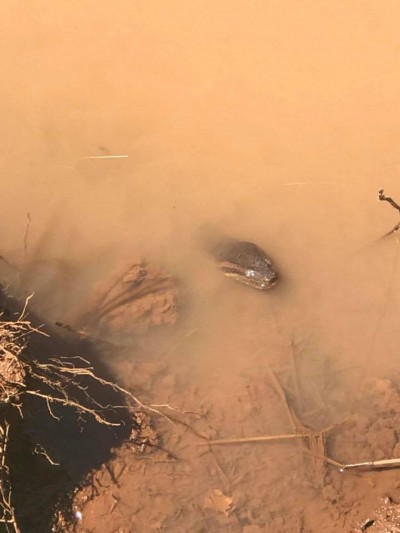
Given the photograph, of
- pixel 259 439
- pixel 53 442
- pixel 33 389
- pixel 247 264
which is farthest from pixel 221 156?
pixel 53 442

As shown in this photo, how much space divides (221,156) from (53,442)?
2.46 meters

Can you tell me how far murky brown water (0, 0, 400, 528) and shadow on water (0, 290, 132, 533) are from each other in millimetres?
451

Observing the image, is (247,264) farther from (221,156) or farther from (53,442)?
(53,442)

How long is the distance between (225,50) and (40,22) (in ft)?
5.31

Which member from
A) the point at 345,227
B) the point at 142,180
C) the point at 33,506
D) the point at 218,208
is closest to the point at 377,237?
the point at 345,227

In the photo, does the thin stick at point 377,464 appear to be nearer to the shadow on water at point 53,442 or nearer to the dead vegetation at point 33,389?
the dead vegetation at point 33,389

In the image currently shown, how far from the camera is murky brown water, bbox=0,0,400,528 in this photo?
428 centimetres

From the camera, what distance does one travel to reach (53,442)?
11.9ft

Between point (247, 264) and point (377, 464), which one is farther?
point (247, 264)

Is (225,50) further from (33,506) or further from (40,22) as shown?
(33,506)

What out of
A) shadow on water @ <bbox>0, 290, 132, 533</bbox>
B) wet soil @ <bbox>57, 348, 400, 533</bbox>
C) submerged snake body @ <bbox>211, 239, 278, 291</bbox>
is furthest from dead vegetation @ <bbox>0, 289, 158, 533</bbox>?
submerged snake body @ <bbox>211, 239, 278, 291</bbox>

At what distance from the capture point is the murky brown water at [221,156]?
4.28 meters

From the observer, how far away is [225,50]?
17.1 ft

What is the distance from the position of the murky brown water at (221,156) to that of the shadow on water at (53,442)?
45 cm
